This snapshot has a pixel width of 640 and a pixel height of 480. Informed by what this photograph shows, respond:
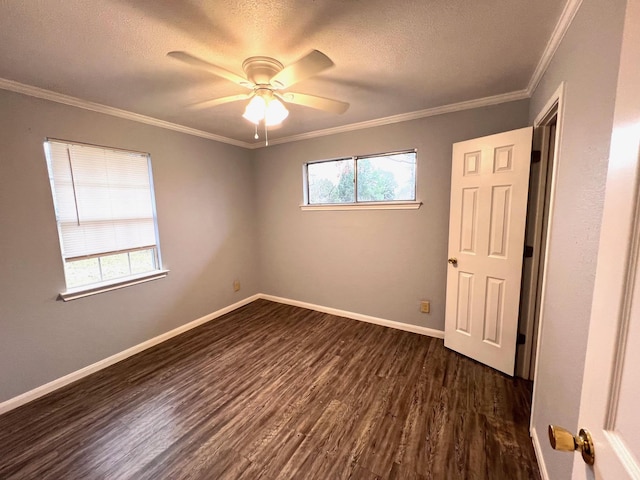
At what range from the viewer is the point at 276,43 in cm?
158

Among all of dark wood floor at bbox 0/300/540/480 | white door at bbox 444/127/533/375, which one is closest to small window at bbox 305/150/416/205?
white door at bbox 444/127/533/375

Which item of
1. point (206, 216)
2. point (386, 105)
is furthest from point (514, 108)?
point (206, 216)

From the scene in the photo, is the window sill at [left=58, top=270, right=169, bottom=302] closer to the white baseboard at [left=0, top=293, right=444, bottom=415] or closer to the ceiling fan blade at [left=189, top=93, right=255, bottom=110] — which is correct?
the white baseboard at [left=0, top=293, right=444, bottom=415]

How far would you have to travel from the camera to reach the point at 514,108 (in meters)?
2.39

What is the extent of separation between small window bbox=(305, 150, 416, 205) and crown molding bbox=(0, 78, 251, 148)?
143 cm

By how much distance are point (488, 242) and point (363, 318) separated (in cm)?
172

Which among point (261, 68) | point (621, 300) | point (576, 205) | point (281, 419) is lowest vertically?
point (281, 419)

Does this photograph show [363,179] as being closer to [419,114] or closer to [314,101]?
[419,114]

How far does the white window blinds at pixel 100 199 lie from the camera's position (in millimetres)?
2277

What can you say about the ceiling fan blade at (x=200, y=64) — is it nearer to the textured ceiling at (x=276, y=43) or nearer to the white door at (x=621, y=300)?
the textured ceiling at (x=276, y=43)

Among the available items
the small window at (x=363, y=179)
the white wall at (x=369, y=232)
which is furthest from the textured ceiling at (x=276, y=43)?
the small window at (x=363, y=179)

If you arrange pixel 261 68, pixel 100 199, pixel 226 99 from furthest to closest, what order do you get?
pixel 100 199, pixel 226 99, pixel 261 68

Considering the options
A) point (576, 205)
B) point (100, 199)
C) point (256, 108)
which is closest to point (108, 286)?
point (100, 199)

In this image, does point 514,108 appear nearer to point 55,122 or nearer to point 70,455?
point 55,122
